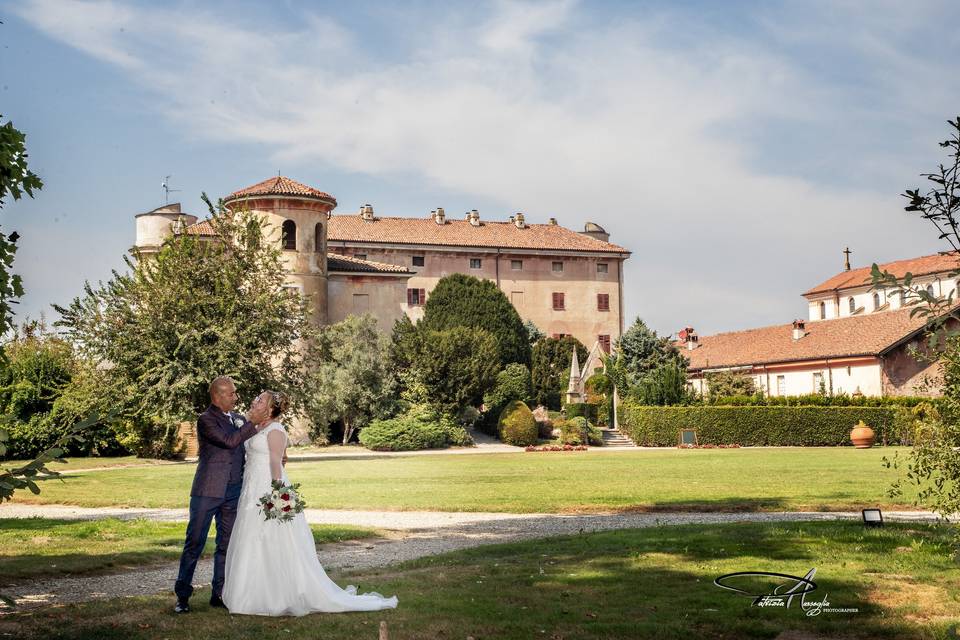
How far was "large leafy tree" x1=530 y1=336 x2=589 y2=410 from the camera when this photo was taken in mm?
54719

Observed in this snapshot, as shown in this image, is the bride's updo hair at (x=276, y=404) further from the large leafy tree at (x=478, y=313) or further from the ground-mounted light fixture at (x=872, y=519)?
the large leafy tree at (x=478, y=313)

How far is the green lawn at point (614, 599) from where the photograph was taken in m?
7.21

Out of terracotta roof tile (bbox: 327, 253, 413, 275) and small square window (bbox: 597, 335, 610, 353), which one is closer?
terracotta roof tile (bbox: 327, 253, 413, 275)

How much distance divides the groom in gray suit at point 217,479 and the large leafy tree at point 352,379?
1227 inches

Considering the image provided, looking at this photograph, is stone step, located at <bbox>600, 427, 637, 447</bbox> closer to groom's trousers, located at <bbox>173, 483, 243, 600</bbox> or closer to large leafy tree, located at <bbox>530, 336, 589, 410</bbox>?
large leafy tree, located at <bbox>530, 336, 589, 410</bbox>

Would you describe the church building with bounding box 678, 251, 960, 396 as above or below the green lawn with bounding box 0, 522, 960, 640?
above

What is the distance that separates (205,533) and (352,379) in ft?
106

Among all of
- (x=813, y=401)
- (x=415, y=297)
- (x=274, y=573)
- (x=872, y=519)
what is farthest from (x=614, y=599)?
(x=415, y=297)

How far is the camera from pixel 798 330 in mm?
57188

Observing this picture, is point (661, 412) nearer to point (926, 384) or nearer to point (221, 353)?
point (221, 353)

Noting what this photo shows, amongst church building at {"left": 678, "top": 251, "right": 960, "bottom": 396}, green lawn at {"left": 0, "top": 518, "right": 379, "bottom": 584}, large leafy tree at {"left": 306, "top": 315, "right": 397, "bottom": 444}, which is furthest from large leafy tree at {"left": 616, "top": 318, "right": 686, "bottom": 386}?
green lawn at {"left": 0, "top": 518, "right": 379, "bottom": 584}

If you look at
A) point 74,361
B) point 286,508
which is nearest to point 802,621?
point 286,508

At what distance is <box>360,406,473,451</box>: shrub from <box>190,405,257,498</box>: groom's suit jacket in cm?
3032

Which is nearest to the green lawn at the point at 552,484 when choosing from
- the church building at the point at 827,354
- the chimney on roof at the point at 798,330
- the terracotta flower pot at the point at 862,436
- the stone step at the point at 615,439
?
the terracotta flower pot at the point at 862,436
